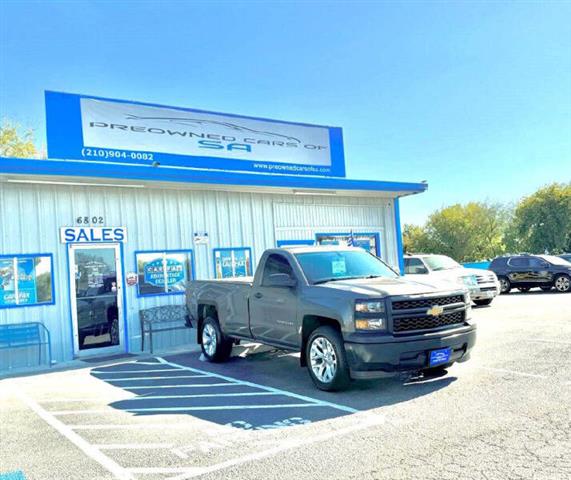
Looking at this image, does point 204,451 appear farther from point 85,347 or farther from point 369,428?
point 85,347

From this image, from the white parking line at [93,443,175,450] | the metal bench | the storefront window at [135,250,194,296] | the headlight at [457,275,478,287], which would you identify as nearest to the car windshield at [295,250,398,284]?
the white parking line at [93,443,175,450]

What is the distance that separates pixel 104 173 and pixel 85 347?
373 cm

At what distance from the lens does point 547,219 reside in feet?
162

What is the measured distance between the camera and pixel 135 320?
12445 mm

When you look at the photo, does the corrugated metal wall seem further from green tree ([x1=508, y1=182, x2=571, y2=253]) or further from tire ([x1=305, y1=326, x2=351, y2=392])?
green tree ([x1=508, y1=182, x2=571, y2=253])

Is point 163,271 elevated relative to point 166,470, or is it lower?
elevated

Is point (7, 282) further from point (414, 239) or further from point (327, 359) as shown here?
point (414, 239)

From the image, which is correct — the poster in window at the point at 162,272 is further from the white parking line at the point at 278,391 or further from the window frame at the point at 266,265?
the window frame at the point at 266,265

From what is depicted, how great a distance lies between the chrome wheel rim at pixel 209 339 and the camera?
390 inches

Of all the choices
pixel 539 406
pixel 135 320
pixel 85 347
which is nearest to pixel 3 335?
pixel 85 347

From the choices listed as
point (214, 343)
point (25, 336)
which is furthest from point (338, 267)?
point (25, 336)

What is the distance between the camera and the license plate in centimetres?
665

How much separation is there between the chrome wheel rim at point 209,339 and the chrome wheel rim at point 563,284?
1582 cm

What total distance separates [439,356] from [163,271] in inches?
311
